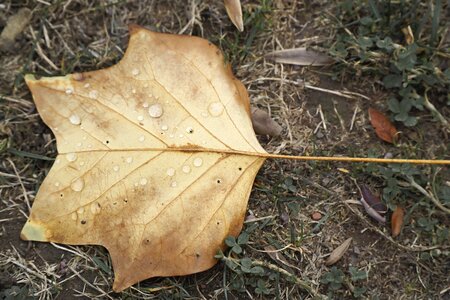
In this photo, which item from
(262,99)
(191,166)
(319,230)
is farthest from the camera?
(262,99)

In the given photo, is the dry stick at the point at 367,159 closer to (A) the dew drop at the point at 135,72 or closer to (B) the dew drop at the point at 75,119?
(A) the dew drop at the point at 135,72

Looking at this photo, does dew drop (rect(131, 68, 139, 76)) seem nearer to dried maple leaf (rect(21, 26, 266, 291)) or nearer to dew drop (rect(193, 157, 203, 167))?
dried maple leaf (rect(21, 26, 266, 291))

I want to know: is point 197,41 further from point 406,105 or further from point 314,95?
point 406,105

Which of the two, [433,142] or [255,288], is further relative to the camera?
[433,142]

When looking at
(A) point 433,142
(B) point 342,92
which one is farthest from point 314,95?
(A) point 433,142

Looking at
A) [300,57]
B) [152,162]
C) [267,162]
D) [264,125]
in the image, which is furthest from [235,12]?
[152,162]

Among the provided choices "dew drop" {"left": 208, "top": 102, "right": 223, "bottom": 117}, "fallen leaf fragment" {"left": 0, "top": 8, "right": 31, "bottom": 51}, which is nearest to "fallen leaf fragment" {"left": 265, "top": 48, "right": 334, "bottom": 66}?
"dew drop" {"left": 208, "top": 102, "right": 223, "bottom": 117}

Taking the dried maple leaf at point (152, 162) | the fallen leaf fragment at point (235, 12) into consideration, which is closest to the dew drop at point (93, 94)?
the dried maple leaf at point (152, 162)
